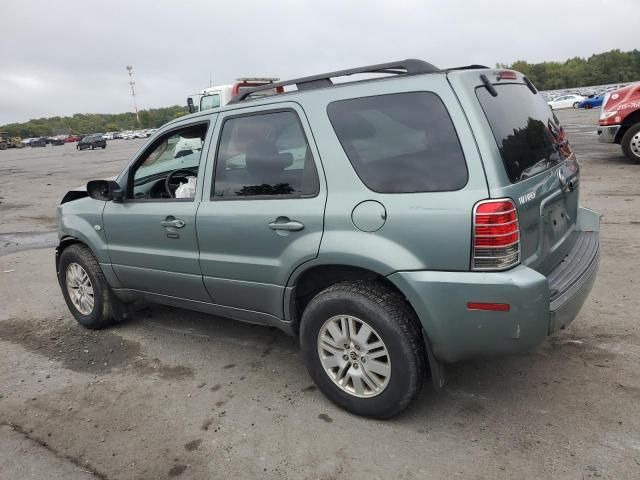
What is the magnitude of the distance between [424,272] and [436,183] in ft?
1.48

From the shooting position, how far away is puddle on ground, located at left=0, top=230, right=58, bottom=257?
8.10 m

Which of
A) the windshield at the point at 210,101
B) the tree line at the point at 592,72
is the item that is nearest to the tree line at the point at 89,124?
the tree line at the point at 592,72

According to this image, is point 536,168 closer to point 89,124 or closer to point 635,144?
point 635,144

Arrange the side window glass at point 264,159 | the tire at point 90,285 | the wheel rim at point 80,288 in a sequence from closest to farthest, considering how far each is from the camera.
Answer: the side window glass at point 264,159, the tire at point 90,285, the wheel rim at point 80,288

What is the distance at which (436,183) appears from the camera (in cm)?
262

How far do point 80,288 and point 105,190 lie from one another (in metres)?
1.06

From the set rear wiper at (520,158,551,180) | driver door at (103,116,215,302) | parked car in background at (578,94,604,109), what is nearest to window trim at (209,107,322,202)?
driver door at (103,116,215,302)

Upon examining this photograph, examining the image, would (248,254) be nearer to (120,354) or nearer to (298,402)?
(298,402)

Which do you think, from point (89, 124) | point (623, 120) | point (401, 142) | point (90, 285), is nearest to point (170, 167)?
point (90, 285)

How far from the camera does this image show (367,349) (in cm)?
292

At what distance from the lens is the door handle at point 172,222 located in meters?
→ 3.68

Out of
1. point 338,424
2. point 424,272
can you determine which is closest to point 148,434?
point 338,424

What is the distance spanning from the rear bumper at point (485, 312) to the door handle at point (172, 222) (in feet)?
5.54

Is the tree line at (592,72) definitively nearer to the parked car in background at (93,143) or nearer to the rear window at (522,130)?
the parked car in background at (93,143)
